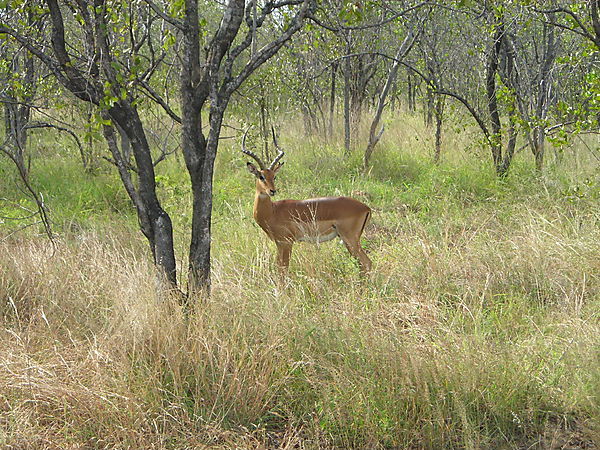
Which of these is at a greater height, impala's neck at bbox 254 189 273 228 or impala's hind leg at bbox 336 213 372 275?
impala's neck at bbox 254 189 273 228

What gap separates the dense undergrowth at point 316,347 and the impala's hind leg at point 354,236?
11 cm

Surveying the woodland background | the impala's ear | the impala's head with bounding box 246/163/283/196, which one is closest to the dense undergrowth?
the woodland background

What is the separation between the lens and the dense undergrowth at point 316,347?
9.84ft

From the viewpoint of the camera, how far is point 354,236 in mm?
5203

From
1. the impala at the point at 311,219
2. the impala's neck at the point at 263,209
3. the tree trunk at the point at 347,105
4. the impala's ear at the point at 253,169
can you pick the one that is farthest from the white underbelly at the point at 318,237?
the tree trunk at the point at 347,105

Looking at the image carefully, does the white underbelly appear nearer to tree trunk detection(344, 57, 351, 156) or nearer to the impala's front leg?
the impala's front leg

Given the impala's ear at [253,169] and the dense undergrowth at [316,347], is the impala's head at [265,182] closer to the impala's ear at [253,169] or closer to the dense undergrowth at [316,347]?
the impala's ear at [253,169]

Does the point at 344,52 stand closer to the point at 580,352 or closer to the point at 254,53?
the point at 254,53

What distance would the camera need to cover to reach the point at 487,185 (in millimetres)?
7707

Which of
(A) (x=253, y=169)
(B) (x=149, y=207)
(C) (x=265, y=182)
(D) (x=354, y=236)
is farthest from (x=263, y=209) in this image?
(B) (x=149, y=207)

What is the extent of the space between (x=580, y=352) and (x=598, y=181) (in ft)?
12.0

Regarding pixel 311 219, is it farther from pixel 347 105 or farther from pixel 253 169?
pixel 347 105

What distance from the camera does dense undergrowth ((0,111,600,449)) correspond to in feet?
9.84

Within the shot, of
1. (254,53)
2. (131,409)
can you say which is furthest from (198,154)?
(131,409)
